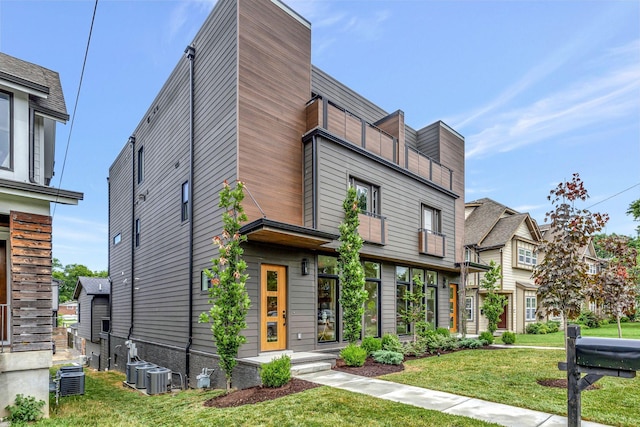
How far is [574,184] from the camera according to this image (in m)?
7.95

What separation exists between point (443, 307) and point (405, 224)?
16.1ft

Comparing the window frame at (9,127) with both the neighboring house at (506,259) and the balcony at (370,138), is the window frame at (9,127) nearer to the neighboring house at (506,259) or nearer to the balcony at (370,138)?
the balcony at (370,138)

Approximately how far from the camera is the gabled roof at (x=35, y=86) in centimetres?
745

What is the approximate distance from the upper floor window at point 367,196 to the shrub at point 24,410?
29.1ft

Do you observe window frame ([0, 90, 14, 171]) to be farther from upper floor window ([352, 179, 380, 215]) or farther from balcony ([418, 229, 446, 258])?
balcony ([418, 229, 446, 258])

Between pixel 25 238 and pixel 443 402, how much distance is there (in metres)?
7.51

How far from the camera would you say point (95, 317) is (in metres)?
20.2

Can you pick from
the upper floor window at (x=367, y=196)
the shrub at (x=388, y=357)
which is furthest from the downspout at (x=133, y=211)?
the shrub at (x=388, y=357)

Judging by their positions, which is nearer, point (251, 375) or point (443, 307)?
point (251, 375)

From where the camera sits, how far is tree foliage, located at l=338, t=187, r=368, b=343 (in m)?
10.2

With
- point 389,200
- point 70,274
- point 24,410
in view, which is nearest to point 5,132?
point 24,410

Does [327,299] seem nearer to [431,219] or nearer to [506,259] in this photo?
[431,219]

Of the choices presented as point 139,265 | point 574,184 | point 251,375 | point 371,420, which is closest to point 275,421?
point 371,420

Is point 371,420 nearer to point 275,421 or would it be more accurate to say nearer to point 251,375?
point 275,421
